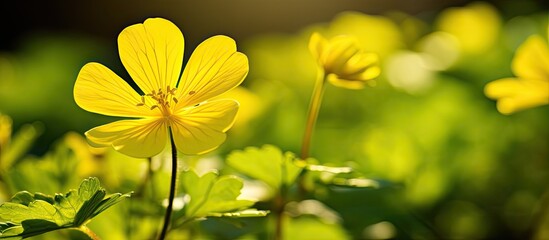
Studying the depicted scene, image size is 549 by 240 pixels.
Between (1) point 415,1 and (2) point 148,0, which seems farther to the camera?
(2) point 148,0

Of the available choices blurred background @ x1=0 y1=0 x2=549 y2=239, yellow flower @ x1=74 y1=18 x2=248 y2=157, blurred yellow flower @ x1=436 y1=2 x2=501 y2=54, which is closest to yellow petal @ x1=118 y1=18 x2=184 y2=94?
yellow flower @ x1=74 y1=18 x2=248 y2=157

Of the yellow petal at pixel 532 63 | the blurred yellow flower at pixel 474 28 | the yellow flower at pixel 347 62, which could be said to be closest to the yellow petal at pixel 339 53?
the yellow flower at pixel 347 62

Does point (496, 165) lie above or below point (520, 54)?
below

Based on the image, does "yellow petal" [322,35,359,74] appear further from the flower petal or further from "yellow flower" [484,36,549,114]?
"yellow flower" [484,36,549,114]

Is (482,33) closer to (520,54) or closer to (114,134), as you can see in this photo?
(520,54)

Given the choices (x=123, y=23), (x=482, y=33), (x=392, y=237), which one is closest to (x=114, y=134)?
(x=392, y=237)

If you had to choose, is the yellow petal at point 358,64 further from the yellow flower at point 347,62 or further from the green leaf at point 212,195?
the green leaf at point 212,195

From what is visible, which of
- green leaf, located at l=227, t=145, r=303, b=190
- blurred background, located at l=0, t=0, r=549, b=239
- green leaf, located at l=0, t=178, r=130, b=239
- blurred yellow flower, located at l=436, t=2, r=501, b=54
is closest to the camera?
green leaf, located at l=0, t=178, r=130, b=239

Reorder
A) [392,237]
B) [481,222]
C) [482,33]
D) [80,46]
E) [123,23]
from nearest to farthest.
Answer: [392,237] → [481,222] → [482,33] → [80,46] → [123,23]
